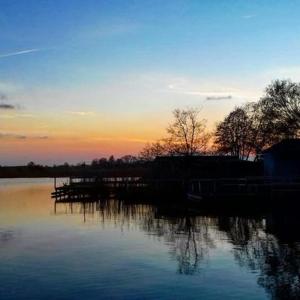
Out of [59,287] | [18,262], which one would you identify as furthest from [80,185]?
[59,287]

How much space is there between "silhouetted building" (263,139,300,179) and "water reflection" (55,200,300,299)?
1502 cm

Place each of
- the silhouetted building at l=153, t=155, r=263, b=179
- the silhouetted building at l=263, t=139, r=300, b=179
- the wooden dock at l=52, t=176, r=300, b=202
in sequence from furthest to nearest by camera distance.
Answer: the silhouetted building at l=153, t=155, r=263, b=179, the silhouetted building at l=263, t=139, r=300, b=179, the wooden dock at l=52, t=176, r=300, b=202

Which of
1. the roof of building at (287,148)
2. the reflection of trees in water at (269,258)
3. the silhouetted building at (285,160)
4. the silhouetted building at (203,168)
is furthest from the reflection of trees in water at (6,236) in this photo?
the silhouetted building at (203,168)

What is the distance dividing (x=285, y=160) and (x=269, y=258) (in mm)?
36089

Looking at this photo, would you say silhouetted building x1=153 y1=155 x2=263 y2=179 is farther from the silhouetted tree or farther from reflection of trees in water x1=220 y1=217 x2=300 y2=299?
reflection of trees in water x1=220 y1=217 x2=300 y2=299

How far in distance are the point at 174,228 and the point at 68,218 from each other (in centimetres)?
1221

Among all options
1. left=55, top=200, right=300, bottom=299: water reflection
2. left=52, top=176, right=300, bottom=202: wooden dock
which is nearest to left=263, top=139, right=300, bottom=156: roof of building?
left=52, top=176, right=300, bottom=202: wooden dock

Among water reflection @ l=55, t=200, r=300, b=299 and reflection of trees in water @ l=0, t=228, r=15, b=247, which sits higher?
reflection of trees in water @ l=0, t=228, r=15, b=247

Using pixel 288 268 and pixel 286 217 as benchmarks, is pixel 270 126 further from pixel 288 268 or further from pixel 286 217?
pixel 288 268

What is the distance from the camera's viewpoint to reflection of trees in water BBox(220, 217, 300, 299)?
17500mm

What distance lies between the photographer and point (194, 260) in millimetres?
22656

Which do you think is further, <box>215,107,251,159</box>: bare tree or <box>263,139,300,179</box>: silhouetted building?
<box>215,107,251,159</box>: bare tree

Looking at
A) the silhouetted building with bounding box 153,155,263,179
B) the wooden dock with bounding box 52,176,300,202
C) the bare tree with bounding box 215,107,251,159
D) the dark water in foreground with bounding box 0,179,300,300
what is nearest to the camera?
the dark water in foreground with bounding box 0,179,300,300

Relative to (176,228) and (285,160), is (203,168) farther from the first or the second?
(176,228)
